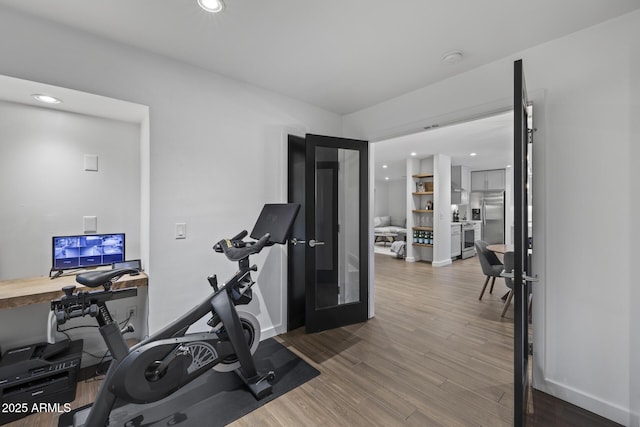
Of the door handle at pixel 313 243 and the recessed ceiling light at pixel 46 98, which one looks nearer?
the recessed ceiling light at pixel 46 98

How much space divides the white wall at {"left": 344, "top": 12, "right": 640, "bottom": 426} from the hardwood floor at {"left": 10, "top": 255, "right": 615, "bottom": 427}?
11.3 inches

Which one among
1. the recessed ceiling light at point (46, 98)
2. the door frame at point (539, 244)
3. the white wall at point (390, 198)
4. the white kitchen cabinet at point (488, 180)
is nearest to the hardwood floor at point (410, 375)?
the door frame at point (539, 244)

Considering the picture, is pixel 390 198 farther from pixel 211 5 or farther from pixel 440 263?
→ pixel 211 5

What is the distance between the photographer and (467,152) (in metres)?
6.17

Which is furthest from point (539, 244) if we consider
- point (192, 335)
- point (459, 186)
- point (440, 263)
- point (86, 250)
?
point (459, 186)

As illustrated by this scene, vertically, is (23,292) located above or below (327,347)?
above

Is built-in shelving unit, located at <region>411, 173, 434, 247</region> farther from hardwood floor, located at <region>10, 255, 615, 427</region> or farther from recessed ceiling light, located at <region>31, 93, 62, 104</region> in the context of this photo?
recessed ceiling light, located at <region>31, 93, 62, 104</region>

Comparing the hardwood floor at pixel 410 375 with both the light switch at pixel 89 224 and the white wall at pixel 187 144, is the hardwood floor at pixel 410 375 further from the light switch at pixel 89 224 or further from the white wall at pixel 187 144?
the light switch at pixel 89 224

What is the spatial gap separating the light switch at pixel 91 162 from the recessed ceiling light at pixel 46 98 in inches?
17.4

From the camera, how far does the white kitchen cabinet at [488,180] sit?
25.8 feet

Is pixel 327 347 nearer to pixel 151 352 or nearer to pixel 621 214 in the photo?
pixel 151 352

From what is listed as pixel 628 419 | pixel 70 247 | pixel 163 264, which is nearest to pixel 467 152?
pixel 628 419

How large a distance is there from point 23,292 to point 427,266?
643cm

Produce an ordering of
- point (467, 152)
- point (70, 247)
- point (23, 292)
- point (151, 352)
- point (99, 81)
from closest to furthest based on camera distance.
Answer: point (151, 352), point (23, 292), point (99, 81), point (70, 247), point (467, 152)
